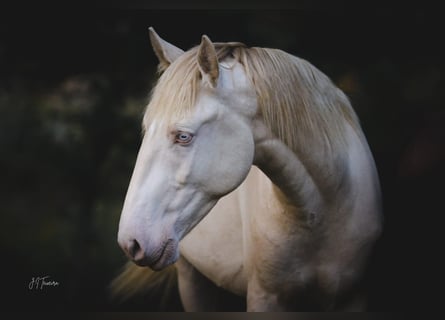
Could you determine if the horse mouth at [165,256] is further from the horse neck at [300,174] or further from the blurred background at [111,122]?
the blurred background at [111,122]

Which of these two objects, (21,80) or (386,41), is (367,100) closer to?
(386,41)

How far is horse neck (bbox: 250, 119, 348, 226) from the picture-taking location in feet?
5.53

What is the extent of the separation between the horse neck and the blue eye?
226mm

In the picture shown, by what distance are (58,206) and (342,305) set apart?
1773 mm

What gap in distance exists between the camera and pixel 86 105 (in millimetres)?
3193

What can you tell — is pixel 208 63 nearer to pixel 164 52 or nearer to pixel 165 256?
pixel 164 52

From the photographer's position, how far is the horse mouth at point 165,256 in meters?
1.54

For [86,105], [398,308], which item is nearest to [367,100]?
[398,308]

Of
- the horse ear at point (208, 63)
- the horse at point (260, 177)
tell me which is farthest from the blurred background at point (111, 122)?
the horse ear at point (208, 63)

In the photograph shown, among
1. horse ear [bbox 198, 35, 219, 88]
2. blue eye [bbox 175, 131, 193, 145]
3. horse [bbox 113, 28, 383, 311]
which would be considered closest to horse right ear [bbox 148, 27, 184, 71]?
horse [bbox 113, 28, 383, 311]

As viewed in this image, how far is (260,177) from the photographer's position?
2080mm

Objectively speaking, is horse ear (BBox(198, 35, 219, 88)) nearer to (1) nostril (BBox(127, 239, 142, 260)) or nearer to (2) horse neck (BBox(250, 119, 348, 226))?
(2) horse neck (BBox(250, 119, 348, 226))

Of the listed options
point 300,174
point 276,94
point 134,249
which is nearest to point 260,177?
point 300,174

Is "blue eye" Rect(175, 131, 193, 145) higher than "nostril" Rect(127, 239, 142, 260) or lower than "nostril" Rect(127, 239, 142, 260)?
higher
